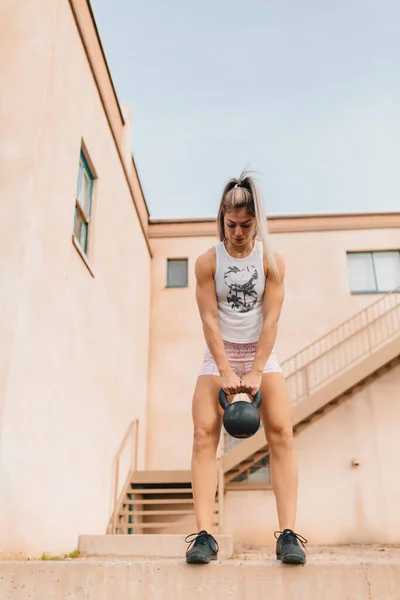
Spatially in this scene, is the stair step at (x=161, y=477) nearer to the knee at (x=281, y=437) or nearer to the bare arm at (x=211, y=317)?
the knee at (x=281, y=437)

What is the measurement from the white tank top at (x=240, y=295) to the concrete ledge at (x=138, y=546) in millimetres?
4698

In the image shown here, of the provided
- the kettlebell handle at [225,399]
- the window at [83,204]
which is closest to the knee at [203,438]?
the kettlebell handle at [225,399]

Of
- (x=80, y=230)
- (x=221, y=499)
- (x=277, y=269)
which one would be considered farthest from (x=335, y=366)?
(x=277, y=269)

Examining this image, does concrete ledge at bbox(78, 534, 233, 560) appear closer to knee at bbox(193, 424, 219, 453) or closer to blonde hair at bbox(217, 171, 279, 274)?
knee at bbox(193, 424, 219, 453)

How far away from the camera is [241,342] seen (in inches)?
125

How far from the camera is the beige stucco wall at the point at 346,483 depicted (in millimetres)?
10570

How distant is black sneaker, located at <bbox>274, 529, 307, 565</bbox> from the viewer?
8.18 ft

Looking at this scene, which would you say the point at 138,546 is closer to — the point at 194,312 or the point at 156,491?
the point at 156,491

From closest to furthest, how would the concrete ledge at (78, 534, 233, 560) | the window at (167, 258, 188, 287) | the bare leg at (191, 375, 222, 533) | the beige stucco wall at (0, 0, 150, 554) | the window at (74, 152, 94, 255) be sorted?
the bare leg at (191, 375, 222, 533) → the beige stucco wall at (0, 0, 150, 554) → the concrete ledge at (78, 534, 233, 560) → the window at (74, 152, 94, 255) → the window at (167, 258, 188, 287)

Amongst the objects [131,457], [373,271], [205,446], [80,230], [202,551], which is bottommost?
[202,551]

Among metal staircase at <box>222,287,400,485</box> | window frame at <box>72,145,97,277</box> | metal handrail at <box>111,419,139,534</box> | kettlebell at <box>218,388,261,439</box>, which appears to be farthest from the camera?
metal staircase at <box>222,287,400,485</box>

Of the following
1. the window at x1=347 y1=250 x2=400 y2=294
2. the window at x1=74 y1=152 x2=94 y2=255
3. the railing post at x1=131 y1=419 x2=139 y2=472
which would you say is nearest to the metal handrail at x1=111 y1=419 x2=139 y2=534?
the railing post at x1=131 y1=419 x2=139 y2=472

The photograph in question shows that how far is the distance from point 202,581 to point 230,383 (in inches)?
38.0

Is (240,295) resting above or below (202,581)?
above
